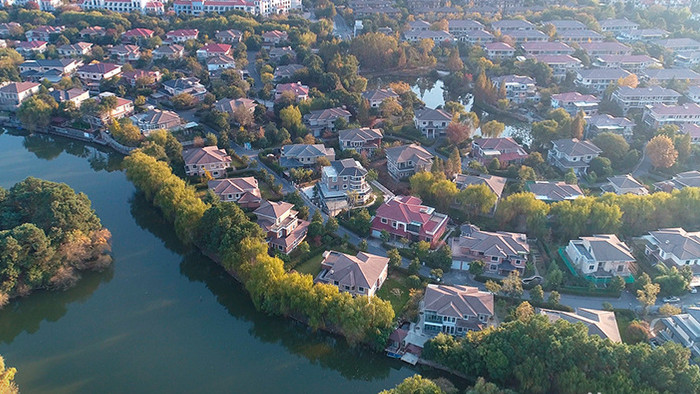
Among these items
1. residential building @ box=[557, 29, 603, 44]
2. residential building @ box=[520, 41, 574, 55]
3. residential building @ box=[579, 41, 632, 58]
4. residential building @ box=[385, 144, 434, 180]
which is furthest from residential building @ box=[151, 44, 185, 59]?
residential building @ box=[579, 41, 632, 58]

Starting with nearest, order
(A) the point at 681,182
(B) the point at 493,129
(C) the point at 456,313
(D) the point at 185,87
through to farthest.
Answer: (C) the point at 456,313 < (A) the point at 681,182 < (B) the point at 493,129 < (D) the point at 185,87

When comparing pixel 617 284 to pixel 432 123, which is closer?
pixel 617 284

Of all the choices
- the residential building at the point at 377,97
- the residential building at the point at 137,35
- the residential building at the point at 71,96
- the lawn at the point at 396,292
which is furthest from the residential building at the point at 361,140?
the residential building at the point at 137,35

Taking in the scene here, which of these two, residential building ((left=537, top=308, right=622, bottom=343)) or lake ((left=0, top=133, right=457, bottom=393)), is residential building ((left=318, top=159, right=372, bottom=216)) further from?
residential building ((left=537, top=308, right=622, bottom=343))

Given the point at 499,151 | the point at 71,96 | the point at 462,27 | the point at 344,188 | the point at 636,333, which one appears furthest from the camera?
the point at 462,27

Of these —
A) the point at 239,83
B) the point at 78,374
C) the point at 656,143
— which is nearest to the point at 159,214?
the point at 78,374

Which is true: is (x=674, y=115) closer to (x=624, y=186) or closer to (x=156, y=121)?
(x=624, y=186)

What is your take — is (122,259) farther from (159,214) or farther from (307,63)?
(307,63)

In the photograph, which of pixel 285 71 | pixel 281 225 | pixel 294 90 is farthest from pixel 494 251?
pixel 285 71
